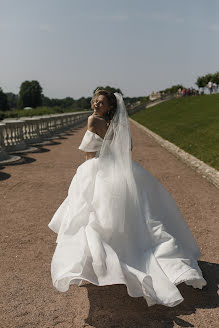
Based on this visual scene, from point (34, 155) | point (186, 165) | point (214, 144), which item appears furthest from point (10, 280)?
point (214, 144)

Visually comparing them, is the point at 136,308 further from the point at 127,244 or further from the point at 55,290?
the point at 55,290

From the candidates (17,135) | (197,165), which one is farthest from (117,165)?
(17,135)

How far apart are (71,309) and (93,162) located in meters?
1.45

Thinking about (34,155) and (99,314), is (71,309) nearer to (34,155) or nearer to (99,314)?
(99,314)

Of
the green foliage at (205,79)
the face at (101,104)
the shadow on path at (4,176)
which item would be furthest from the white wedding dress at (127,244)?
the green foliage at (205,79)

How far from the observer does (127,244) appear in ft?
11.3

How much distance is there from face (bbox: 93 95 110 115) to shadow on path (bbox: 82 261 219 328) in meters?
1.83

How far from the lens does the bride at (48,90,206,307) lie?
3.12 m

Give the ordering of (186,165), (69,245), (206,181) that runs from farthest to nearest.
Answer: (186,165), (206,181), (69,245)

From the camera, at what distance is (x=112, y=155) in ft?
12.2

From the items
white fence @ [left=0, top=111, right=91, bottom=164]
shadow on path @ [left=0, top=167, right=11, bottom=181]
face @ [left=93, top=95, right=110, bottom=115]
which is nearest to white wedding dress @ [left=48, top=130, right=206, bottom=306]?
face @ [left=93, top=95, right=110, bottom=115]

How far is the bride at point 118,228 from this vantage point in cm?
312

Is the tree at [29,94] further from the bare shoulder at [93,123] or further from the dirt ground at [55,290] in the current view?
the bare shoulder at [93,123]

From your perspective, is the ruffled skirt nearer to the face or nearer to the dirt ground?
the dirt ground
